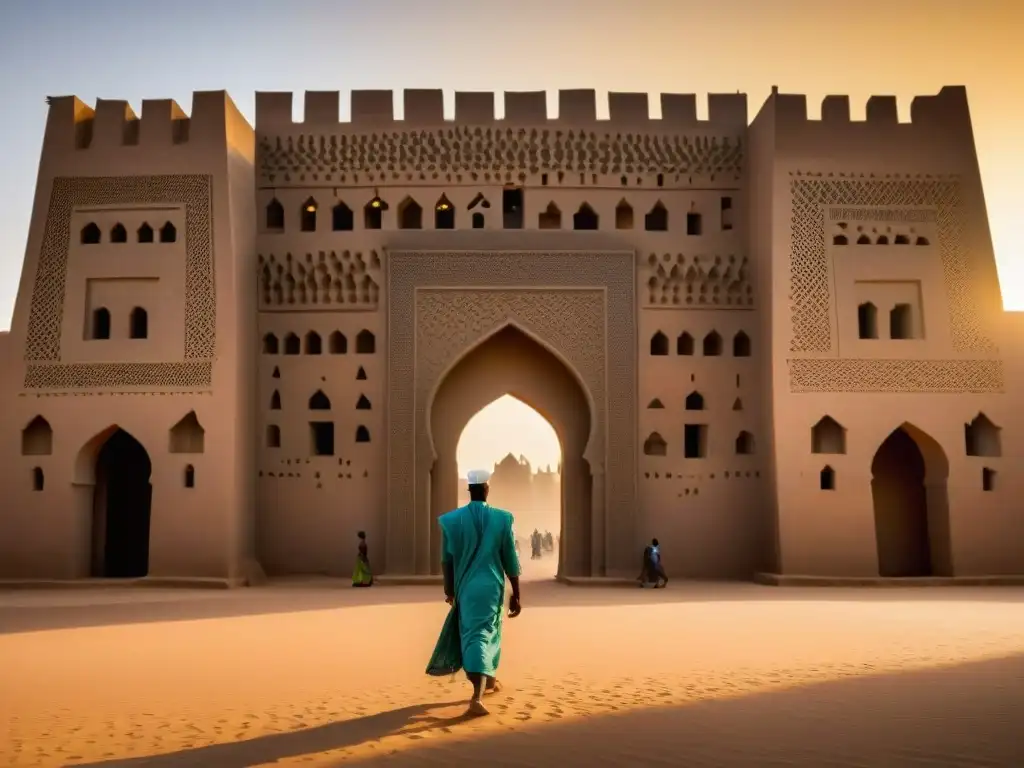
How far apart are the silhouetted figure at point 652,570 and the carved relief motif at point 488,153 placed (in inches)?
249

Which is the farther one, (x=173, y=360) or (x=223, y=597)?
(x=173, y=360)

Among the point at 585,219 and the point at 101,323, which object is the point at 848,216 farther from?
the point at 101,323

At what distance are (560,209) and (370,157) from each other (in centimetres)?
330

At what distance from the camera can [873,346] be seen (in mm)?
15586

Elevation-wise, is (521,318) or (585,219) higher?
(585,219)

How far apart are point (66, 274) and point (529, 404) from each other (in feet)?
25.1

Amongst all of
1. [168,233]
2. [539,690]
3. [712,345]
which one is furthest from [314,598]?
[712,345]

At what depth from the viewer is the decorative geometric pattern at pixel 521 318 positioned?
637 inches

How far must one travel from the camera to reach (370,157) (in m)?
17.0

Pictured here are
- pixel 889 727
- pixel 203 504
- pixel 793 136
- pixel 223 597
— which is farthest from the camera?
pixel 793 136

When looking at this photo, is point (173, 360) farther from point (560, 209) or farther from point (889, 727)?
point (889, 727)

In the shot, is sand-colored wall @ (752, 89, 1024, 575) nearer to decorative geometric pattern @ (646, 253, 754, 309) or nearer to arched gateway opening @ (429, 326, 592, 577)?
decorative geometric pattern @ (646, 253, 754, 309)

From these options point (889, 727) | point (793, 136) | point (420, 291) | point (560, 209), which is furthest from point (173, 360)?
point (889, 727)

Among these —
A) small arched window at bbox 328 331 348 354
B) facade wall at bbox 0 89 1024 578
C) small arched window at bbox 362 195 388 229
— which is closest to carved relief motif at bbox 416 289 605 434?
facade wall at bbox 0 89 1024 578
